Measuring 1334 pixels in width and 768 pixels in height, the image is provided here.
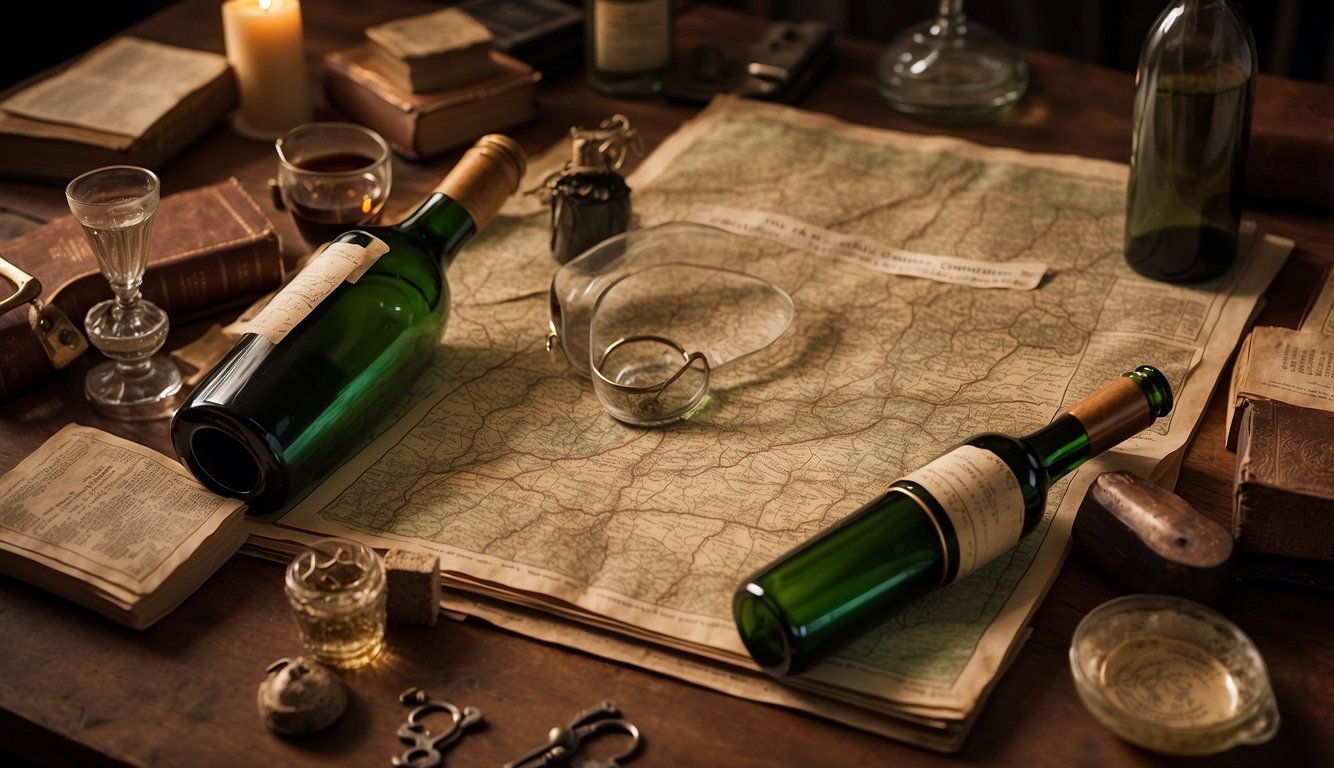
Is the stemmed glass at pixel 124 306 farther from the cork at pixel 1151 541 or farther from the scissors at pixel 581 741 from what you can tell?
the cork at pixel 1151 541

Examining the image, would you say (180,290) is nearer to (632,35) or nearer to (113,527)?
(113,527)

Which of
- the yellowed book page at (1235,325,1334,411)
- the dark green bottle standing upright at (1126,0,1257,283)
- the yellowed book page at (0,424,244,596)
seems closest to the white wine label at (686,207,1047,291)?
the dark green bottle standing upright at (1126,0,1257,283)

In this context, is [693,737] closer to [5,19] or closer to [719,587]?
[719,587]

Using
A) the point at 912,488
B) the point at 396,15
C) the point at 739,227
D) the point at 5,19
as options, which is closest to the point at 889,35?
the point at 396,15

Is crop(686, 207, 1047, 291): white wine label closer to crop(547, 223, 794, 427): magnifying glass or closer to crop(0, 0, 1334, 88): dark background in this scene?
crop(547, 223, 794, 427): magnifying glass

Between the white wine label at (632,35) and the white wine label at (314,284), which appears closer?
the white wine label at (314,284)

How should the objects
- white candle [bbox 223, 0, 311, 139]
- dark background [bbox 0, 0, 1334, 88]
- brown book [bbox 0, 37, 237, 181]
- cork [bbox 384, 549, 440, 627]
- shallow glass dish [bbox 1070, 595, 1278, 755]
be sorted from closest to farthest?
shallow glass dish [bbox 1070, 595, 1278, 755], cork [bbox 384, 549, 440, 627], brown book [bbox 0, 37, 237, 181], white candle [bbox 223, 0, 311, 139], dark background [bbox 0, 0, 1334, 88]

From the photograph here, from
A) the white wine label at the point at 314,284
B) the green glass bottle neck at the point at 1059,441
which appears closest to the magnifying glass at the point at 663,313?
the white wine label at the point at 314,284
